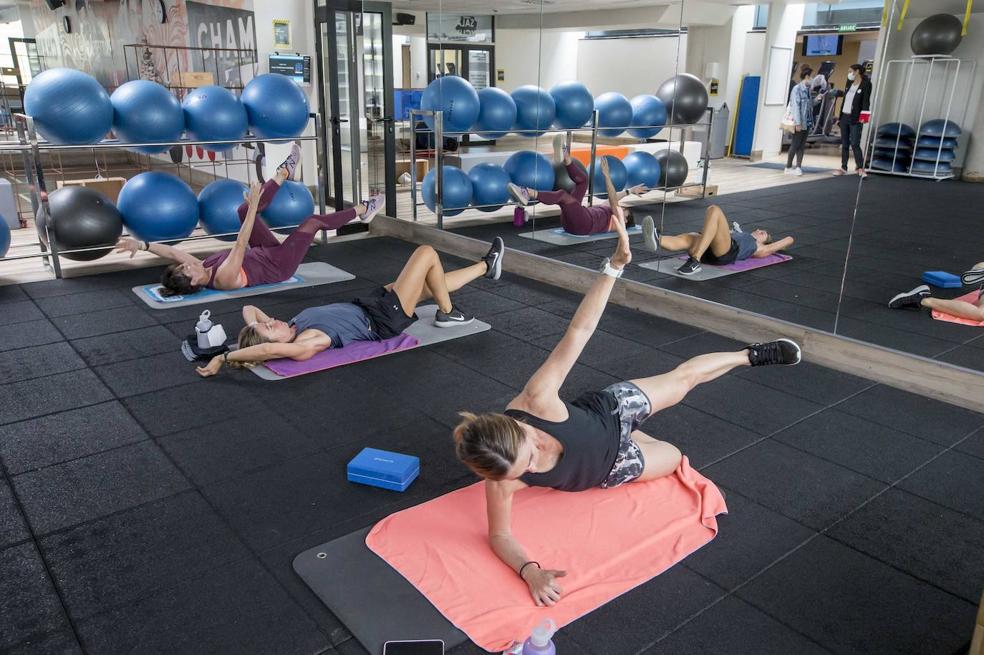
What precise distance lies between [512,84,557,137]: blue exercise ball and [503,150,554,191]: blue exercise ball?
7.6 inches

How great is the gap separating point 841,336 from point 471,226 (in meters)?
3.40

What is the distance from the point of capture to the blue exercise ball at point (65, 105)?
4.52 meters

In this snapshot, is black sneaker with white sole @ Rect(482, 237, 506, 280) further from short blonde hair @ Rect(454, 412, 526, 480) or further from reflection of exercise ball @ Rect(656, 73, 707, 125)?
short blonde hair @ Rect(454, 412, 526, 480)

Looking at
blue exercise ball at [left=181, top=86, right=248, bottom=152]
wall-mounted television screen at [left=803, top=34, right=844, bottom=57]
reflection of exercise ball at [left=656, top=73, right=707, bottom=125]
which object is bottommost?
blue exercise ball at [left=181, top=86, right=248, bottom=152]

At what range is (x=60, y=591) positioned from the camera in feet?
6.58

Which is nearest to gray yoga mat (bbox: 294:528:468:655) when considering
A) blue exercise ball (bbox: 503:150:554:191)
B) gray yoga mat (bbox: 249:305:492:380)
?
gray yoga mat (bbox: 249:305:492:380)

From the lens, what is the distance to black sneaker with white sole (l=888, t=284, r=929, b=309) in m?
3.63

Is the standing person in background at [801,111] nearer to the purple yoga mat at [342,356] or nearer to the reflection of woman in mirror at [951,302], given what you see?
the reflection of woman in mirror at [951,302]

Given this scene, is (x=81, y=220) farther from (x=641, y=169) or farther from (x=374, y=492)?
(x=641, y=169)

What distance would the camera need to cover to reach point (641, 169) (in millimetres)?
5086

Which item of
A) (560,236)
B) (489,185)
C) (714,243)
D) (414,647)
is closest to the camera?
(414,647)

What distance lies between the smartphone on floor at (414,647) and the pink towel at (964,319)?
314 centimetres

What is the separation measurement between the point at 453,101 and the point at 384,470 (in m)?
4.24

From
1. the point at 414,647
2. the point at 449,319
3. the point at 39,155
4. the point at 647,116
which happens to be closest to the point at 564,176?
the point at 647,116
